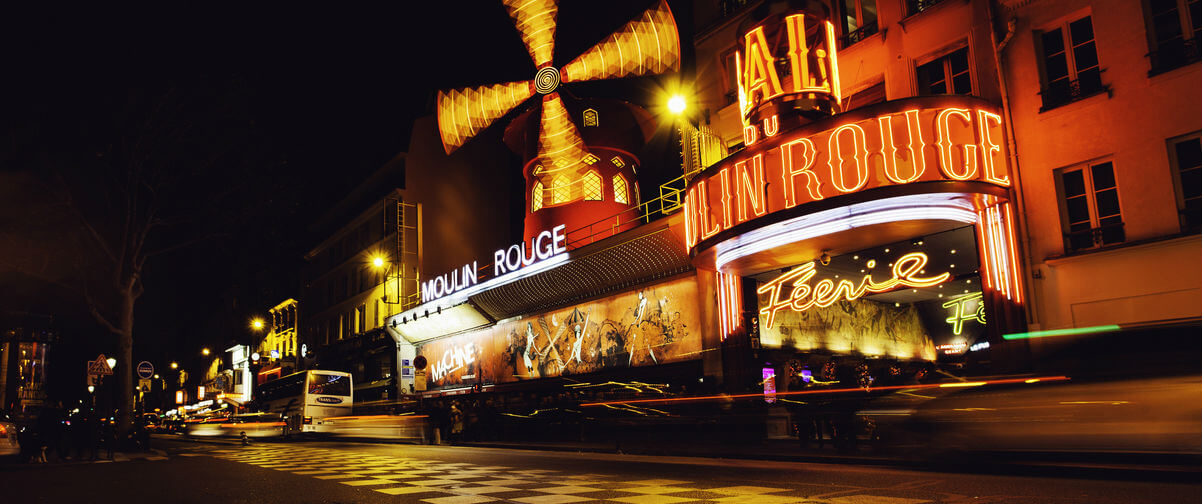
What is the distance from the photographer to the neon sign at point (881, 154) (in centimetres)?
1301

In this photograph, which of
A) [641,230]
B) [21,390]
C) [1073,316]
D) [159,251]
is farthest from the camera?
[21,390]

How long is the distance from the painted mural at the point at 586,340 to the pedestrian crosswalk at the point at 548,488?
9.67 meters

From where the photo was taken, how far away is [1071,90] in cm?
1332

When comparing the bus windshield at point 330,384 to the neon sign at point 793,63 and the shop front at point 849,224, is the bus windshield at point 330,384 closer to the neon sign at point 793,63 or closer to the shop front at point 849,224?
the shop front at point 849,224

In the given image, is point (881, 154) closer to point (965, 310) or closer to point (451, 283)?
point (965, 310)

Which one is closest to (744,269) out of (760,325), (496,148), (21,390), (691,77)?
(760,325)

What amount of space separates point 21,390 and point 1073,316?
8096 cm

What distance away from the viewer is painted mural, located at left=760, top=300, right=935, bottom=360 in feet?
64.5

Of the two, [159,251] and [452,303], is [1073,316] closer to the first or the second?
[452,303]

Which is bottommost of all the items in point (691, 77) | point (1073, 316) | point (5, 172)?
point (1073, 316)

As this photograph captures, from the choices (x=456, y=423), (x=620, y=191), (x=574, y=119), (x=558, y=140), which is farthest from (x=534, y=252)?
(x=574, y=119)

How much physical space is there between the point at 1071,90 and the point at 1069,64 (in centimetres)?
50

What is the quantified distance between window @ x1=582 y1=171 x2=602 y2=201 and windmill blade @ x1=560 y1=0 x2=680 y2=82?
365 centimetres

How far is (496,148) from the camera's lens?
134 ft
